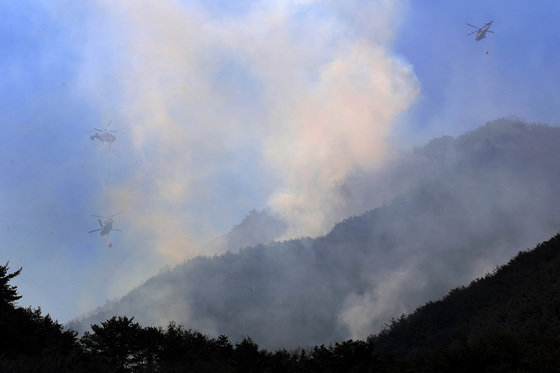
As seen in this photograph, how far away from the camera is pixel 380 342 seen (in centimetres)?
8612

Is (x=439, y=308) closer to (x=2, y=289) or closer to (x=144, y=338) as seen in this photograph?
(x=144, y=338)

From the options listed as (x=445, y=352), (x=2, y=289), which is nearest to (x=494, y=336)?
(x=445, y=352)

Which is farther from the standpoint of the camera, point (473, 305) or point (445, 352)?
point (473, 305)

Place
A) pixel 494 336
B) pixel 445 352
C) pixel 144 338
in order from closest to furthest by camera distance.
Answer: pixel 445 352
pixel 494 336
pixel 144 338

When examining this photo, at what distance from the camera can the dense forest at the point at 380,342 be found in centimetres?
2289

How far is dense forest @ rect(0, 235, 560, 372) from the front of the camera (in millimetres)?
22891

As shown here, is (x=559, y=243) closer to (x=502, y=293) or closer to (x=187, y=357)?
(x=502, y=293)

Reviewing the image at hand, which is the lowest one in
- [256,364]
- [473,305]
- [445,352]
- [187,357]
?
[445,352]

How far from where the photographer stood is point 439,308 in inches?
3354

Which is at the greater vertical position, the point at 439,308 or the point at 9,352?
the point at 439,308

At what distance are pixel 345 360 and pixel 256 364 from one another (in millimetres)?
7842

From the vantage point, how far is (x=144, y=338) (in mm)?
43531

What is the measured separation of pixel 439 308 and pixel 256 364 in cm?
6233

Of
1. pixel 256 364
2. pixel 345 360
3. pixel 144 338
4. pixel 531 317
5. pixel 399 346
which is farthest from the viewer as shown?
pixel 399 346
